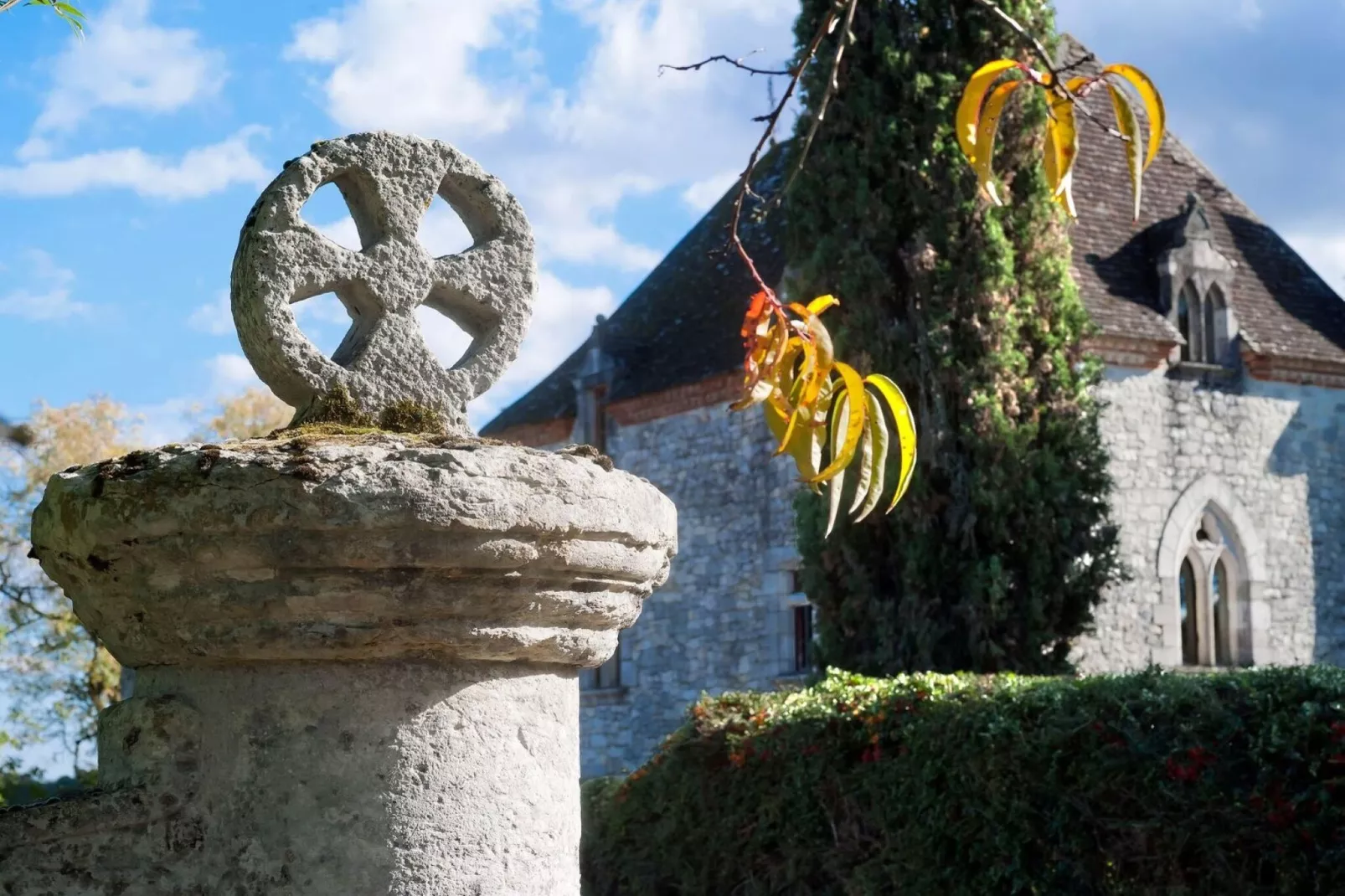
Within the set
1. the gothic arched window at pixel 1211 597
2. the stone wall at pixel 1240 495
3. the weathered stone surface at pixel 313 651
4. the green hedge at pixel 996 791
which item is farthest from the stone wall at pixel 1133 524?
the weathered stone surface at pixel 313 651

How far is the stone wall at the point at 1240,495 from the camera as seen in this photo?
1511 cm

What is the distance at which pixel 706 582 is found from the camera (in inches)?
656

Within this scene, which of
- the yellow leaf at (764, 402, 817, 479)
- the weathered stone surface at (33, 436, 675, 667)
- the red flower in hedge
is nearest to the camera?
the weathered stone surface at (33, 436, 675, 667)

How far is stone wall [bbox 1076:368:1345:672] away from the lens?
15109 millimetres

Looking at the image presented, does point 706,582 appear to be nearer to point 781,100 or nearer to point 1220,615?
point 1220,615

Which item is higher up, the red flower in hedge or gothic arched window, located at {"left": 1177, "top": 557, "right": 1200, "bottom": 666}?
gothic arched window, located at {"left": 1177, "top": 557, "right": 1200, "bottom": 666}

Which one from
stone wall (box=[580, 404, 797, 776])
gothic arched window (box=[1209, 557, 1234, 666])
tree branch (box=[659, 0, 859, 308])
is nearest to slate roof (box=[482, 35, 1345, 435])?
stone wall (box=[580, 404, 797, 776])

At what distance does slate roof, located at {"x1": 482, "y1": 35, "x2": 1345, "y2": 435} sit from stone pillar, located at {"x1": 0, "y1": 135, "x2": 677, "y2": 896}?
43.8ft

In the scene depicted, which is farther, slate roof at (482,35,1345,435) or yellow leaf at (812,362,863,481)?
slate roof at (482,35,1345,435)

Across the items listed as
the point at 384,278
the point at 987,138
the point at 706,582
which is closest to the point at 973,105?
the point at 987,138

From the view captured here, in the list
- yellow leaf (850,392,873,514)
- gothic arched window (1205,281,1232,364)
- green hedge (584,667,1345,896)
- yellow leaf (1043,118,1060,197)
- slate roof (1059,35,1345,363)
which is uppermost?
slate roof (1059,35,1345,363)

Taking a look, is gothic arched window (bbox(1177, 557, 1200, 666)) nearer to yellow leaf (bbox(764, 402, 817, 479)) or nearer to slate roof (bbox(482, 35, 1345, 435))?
slate roof (bbox(482, 35, 1345, 435))

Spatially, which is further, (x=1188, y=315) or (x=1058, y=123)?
(x=1188, y=315)

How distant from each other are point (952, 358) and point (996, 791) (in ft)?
20.8
